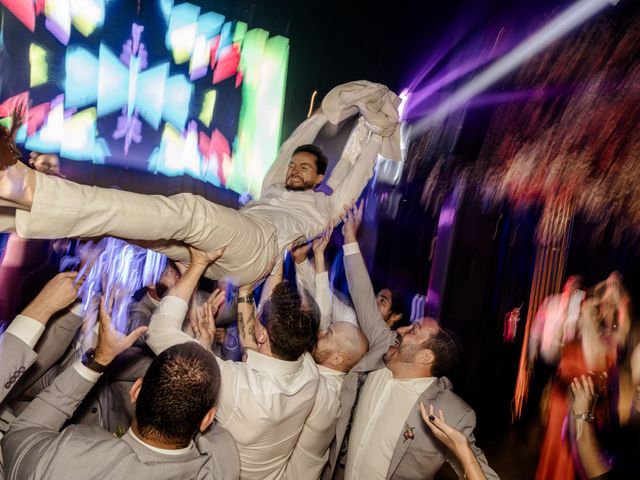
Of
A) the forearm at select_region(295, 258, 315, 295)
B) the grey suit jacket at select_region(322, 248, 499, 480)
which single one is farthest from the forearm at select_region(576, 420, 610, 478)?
the forearm at select_region(295, 258, 315, 295)

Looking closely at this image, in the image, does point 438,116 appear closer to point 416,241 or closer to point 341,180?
point 416,241

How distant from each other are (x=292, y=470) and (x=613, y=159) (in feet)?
17.7

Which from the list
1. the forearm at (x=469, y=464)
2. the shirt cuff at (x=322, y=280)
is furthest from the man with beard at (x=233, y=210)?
the forearm at (x=469, y=464)

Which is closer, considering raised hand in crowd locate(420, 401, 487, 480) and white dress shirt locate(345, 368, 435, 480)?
raised hand in crowd locate(420, 401, 487, 480)

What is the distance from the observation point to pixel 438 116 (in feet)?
17.7

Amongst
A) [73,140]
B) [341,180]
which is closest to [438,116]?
[341,180]

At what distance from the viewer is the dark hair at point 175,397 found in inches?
48.9

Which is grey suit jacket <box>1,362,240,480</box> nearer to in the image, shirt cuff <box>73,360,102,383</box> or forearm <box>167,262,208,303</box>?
shirt cuff <box>73,360,102,383</box>

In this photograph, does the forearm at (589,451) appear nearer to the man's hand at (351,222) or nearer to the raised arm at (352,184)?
the man's hand at (351,222)

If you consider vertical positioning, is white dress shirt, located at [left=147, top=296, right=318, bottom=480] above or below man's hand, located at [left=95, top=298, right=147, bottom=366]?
below

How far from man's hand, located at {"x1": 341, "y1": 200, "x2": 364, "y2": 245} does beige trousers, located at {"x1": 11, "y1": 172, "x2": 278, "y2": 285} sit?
1.74 feet

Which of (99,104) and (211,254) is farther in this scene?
(99,104)

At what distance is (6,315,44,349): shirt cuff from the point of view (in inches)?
53.8

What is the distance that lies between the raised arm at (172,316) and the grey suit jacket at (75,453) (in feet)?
0.95
